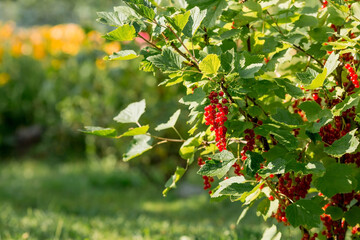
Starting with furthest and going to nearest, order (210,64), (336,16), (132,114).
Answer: (132,114), (336,16), (210,64)

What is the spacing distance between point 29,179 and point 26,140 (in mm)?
2606

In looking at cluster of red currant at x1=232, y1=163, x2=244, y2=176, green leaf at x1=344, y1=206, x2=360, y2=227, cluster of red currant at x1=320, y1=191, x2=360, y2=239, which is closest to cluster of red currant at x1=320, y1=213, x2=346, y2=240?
cluster of red currant at x1=320, y1=191, x2=360, y2=239

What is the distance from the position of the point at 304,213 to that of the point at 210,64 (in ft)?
2.03

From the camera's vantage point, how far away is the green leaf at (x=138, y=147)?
1671mm

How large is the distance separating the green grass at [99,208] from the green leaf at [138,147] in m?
1.14

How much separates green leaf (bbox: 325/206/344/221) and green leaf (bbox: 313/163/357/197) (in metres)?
0.19

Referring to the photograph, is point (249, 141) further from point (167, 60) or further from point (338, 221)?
point (338, 221)

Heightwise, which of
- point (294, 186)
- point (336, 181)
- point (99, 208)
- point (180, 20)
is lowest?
point (99, 208)

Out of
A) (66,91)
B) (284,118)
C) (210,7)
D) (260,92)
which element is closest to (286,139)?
(284,118)

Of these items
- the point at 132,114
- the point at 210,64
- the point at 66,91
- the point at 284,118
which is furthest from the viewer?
the point at 66,91

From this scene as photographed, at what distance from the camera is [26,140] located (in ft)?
29.5

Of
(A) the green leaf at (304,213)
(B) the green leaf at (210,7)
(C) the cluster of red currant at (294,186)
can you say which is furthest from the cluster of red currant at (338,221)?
(B) the green leaf at (210,7)

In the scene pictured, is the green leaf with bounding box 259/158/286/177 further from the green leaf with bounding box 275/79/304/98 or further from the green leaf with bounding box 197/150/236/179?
the green leaf with bounding box 275/79/304/98

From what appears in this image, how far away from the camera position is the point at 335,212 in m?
1.71
